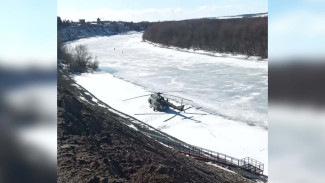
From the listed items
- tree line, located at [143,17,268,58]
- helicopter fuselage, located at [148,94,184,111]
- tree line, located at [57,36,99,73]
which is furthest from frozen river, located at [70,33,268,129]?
helicopter fuselage, located at [148,94,184,111]

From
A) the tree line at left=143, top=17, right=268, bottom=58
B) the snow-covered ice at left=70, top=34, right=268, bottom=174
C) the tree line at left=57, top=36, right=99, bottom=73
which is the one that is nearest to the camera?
the tree line at left=143, top=17, right=268, bottom=58

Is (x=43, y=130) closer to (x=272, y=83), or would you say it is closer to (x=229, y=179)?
(x=272, y=83)

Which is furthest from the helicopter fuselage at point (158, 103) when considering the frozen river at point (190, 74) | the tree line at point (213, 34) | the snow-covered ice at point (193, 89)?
the tree line at point (213, 34)

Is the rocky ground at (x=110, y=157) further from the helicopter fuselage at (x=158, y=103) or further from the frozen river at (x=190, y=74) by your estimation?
the frozen river at (x=190, y=74)

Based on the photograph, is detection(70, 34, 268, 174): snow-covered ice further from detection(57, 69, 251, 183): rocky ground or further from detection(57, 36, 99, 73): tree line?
detection(57, 69, 251, 183): rocky ground

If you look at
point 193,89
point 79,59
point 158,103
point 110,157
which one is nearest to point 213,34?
point 110,157

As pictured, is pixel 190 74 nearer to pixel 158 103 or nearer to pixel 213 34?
pixel 158 103
